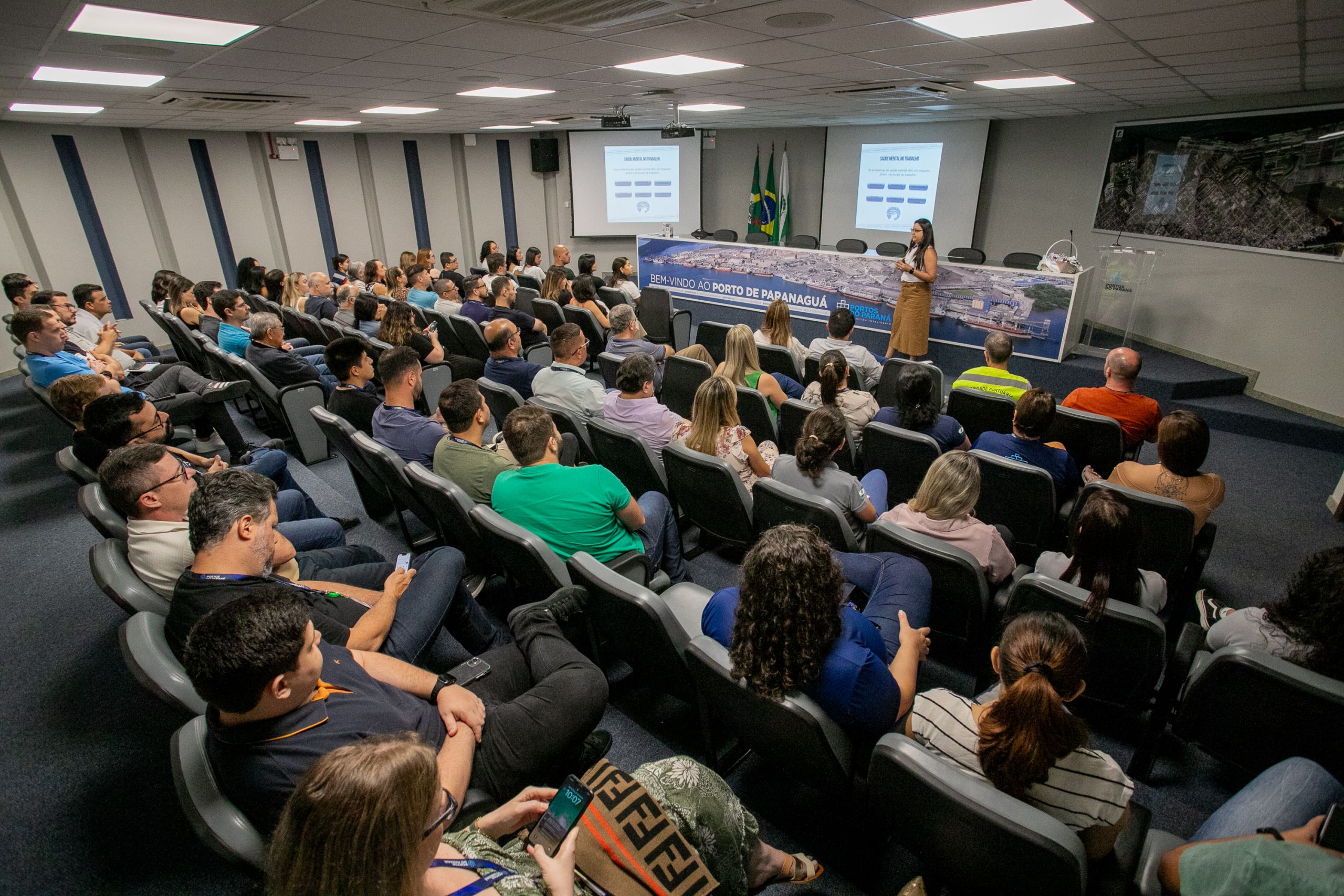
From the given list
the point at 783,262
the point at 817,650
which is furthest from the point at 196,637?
the point at 783,262

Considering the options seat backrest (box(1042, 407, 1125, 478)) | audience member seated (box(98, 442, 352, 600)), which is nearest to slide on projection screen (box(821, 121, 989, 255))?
seat backrest (box(1042, 407, 1125, 478))

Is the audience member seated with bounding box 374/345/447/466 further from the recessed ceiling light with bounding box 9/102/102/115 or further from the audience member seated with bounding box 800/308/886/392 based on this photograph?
the recessed ceiling light with bounding box 9/102/102/115

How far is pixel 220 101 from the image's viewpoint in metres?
5.54

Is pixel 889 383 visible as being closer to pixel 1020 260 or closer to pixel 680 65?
pixel 680 65

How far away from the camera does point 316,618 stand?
1907mm

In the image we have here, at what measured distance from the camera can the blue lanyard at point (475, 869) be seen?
3.35 feet

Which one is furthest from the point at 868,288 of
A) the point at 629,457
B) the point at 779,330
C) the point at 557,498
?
the point at 557,498

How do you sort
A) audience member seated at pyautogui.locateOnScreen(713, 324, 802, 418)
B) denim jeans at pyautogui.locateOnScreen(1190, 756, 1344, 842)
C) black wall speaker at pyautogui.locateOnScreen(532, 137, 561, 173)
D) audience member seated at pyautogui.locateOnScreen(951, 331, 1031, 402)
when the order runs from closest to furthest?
denim jeans at pyautogui.locateOnScreen(1190, 756, 1344, 842) → audience member seated at pyautogui.locateOnScreen(951, 331, 1031, 402) → audience member seated at pyautogui.locateOnScreen(713, 324, 802, 418) → black wall speaker at pyautogui.locateOnScreen(532, 137, 561, 173)

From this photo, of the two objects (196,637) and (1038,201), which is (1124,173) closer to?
(1038,201)

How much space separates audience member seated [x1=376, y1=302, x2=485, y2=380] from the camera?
475cm

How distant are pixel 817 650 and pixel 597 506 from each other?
115 cm

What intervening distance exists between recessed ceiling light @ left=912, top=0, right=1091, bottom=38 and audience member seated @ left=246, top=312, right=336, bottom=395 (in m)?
4.43

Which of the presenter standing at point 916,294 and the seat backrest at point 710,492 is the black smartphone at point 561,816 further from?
the presenter standing at point 916,294

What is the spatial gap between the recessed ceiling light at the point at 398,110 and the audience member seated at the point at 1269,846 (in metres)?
8.20
